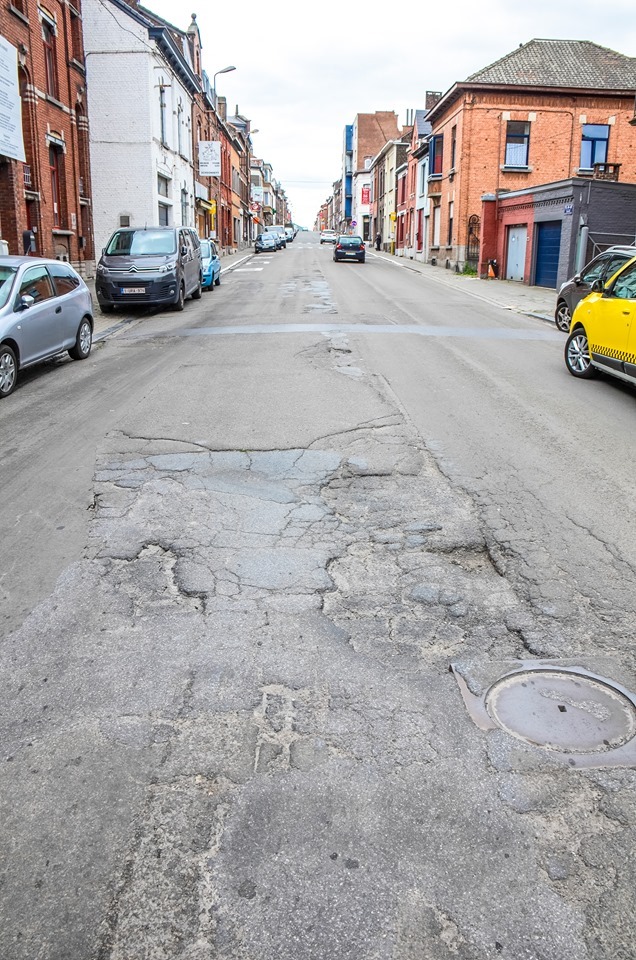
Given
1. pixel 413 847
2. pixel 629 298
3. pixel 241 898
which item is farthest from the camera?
pixel 629 298

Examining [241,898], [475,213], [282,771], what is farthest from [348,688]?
[475,213]

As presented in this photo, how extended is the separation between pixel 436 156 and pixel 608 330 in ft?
124

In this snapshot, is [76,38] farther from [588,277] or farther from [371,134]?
[371,134]

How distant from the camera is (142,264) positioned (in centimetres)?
1795

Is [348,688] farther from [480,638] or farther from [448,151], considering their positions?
Answer: [448,151]

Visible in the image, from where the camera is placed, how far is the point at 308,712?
327 centimetres

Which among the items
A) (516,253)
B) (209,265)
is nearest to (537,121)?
(516,253)

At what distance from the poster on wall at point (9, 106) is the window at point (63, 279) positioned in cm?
892

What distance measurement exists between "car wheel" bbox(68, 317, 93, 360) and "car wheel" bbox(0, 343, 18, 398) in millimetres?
2370

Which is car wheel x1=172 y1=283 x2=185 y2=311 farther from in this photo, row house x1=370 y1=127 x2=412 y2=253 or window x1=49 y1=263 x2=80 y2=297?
row house x1=370 y1=127 x2=412 y2=253

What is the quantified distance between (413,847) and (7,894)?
1278 mm

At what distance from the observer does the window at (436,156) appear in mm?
43000

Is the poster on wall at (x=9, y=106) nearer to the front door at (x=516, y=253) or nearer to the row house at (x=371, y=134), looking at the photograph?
the front door at (x=516, y=253)

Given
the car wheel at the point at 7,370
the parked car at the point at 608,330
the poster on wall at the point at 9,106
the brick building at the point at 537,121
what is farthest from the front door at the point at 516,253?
the car wheel at the point at 7,370
